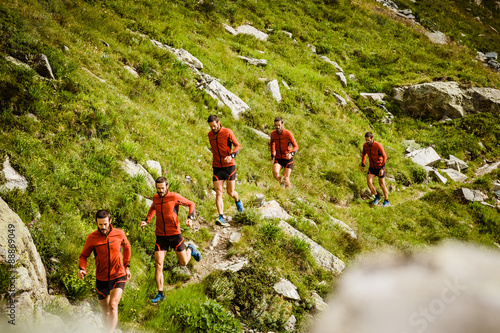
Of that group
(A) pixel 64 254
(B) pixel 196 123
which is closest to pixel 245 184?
(B) pixel 196 123

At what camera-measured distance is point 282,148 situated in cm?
1130

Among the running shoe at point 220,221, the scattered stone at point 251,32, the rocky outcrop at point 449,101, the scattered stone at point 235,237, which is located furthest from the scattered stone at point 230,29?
the scattered stone at point 235,237

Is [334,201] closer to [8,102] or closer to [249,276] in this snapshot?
[249,276]

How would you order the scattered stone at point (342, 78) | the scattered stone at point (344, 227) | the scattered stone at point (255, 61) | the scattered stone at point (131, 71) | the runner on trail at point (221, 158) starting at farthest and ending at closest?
the scattered stone at point (342, 78) < the scattered stone at point (255, 61) < the scattered stone at point (131, 71) < the scattered stone at point (344, 227) < the runner on trail at point (221, 158)

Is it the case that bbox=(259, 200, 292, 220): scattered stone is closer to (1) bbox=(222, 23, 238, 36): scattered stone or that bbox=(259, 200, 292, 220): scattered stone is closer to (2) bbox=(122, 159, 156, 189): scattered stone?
(2) bbox=(122, 159, 156, 189): scattered stone

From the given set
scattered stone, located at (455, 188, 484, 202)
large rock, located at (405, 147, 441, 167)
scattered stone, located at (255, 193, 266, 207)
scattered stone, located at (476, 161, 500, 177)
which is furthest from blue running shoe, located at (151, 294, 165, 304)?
scattered stone, located at (476, 161, 500, 177)

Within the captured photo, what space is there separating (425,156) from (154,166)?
52.1 ft

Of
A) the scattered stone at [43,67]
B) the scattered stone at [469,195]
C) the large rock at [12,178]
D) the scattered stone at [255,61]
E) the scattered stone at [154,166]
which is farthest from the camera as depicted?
the scattered stone at [255,61]

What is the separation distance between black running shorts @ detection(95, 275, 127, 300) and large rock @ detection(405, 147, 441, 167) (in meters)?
17.2

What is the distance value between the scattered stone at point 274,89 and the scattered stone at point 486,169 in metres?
12.2

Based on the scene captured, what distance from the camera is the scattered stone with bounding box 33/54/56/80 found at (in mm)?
9188

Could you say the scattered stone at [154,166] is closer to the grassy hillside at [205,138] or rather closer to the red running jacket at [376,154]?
the grassy hillside at [205,138]

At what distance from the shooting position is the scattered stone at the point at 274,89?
695 inches

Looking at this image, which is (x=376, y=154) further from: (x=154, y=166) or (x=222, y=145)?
(x=154, y=166)
